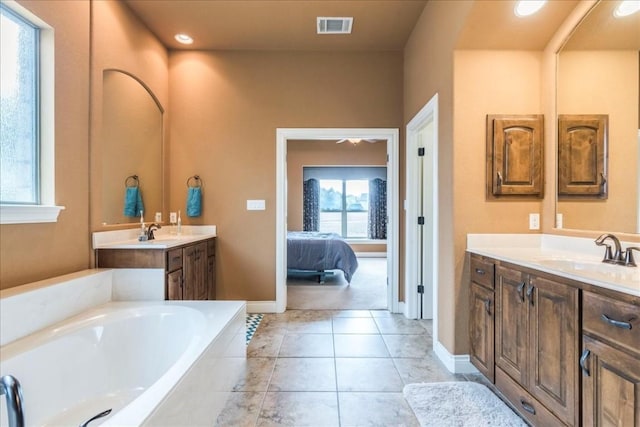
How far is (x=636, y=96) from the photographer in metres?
1.64

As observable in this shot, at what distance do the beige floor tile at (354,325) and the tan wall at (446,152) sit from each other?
0.79 metres

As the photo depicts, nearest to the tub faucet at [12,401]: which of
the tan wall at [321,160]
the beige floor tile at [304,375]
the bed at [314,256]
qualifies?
the beige floor tile at [304,375]

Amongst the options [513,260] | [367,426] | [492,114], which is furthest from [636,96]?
[367,426]

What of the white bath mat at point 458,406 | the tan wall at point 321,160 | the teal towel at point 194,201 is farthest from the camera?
the tan wall at point 321,160

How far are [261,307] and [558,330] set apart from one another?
9.18 feet

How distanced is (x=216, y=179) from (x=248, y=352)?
193 centimetres

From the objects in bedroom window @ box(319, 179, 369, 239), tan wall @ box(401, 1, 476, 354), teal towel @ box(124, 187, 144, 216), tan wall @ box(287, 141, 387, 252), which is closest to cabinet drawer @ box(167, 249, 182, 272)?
teal towel @ box(124, 187, 144, 216)

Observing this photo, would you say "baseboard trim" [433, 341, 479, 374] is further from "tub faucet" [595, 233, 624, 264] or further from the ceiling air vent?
the ceiling air vent

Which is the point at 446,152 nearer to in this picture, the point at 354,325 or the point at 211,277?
the point at 354,325

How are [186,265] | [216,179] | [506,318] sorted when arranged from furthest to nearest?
[216,179]
[186,265]
[506,318]

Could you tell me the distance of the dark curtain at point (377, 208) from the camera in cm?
750

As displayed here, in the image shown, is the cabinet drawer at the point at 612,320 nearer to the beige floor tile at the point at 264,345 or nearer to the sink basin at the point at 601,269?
the sink basin at the point at 601,269

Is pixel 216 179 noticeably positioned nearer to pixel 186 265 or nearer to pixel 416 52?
pixel 186 265

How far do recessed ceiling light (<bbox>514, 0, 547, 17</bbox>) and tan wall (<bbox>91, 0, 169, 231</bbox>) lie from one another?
9.81ft
